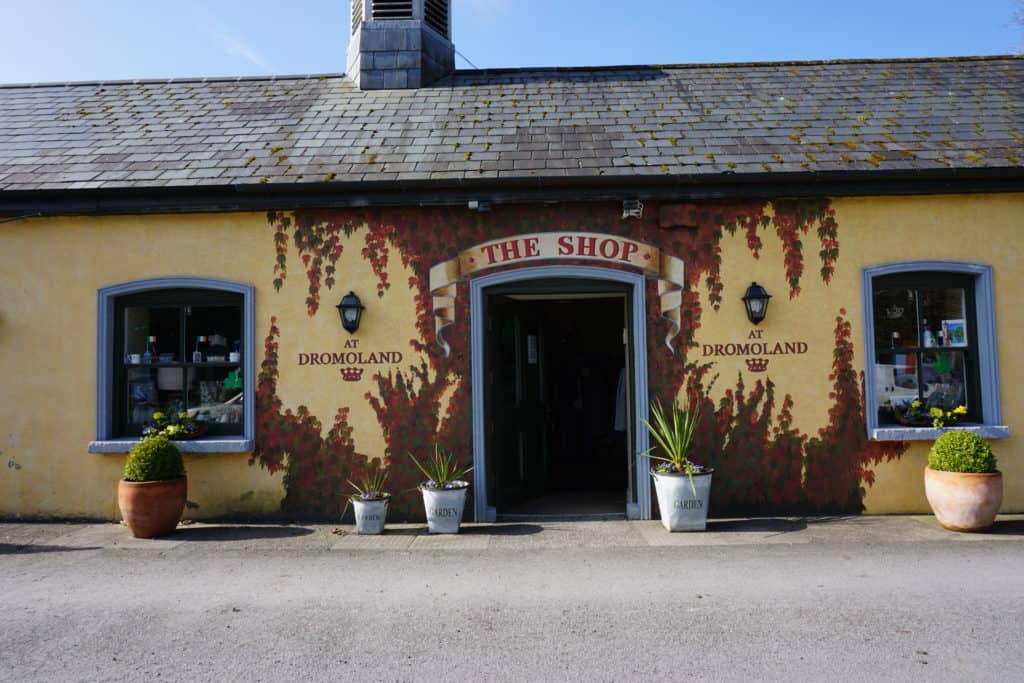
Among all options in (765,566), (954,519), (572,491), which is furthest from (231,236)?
(954,519)

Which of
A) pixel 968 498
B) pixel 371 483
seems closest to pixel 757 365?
pixel 968 498

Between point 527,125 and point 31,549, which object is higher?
point 527,125

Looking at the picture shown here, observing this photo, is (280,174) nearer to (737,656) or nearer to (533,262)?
(533,262)

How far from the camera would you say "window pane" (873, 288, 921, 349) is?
7395mm

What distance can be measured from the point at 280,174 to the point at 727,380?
5190 millimetres

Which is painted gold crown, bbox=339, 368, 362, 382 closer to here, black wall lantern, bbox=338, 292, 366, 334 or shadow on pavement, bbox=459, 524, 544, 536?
black wall lantern, bbox=338, 292, 366, 334

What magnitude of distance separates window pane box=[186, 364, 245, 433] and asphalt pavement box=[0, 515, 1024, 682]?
1.30 metres

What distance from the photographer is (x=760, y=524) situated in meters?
6.88

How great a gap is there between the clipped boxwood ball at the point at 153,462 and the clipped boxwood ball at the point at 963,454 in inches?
286

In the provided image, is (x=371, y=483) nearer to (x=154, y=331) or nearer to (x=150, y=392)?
(x=150, y=392)

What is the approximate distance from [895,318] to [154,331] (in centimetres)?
802

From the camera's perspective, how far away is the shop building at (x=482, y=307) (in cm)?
720

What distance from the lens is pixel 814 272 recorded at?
7277 millimetres

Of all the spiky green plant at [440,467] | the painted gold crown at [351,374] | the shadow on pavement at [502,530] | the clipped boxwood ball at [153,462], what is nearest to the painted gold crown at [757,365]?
the shadow on pavement at [502,530]
